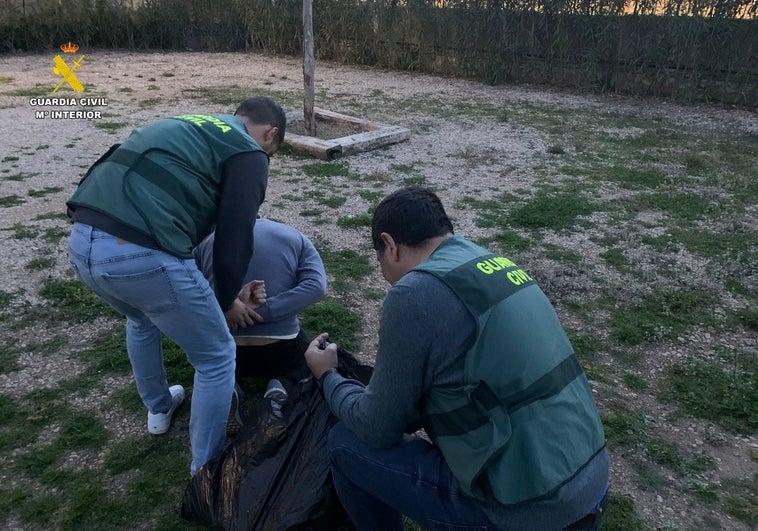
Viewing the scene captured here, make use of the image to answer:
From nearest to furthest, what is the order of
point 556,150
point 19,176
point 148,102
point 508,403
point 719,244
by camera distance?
point 508,403, point 719,244, point 19,176, point 556,150, point 148,102

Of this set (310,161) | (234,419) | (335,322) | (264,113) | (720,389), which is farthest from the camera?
(310,161)

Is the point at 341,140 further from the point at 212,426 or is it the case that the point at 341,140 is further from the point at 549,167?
the point at 212,426

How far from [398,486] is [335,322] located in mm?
2120

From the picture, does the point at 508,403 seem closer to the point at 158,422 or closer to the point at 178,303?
the point at 178,303

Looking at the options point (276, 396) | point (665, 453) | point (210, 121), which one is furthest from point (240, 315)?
point (665, 453)

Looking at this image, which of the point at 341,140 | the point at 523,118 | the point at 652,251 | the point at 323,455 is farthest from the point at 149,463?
the point at 523,118

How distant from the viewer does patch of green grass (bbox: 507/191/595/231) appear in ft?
18.1

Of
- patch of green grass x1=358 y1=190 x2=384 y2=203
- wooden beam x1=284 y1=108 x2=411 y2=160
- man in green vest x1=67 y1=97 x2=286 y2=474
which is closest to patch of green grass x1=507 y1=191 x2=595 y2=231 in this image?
patch of green grass x1=358 y1=190 x2=384 y2=203

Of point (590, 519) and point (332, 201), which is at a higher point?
point (590, 519)

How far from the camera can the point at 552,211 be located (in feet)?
18.9

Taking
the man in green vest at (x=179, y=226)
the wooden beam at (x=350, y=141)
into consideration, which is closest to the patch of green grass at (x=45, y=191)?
the wooden beam at (x=350, y=141)

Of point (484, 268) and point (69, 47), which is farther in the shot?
point (69, 47)

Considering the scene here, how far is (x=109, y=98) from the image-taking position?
9.91 m

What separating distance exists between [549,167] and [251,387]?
16.7 ft
